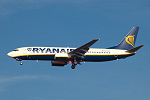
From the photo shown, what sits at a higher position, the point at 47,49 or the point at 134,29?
the point at 134,29

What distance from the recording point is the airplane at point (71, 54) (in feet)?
285

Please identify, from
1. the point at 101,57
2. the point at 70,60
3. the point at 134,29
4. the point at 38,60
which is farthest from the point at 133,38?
the point at 38,60

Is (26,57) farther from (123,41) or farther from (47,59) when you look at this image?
(123,41)

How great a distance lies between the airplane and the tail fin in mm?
1275

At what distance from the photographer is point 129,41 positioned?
96938 mm

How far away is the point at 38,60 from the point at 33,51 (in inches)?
97.4

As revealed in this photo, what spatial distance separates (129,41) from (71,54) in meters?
18.1

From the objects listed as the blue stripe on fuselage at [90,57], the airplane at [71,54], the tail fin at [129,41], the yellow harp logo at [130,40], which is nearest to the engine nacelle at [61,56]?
the airplane at [71,54]

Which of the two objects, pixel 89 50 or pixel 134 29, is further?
pixel 134 29

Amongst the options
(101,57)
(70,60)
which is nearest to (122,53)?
(101,57)

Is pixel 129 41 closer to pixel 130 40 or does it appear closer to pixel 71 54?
pixel 130 40

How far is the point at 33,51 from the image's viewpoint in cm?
8750

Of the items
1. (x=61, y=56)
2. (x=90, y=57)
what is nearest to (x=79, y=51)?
(x=90, y=57)

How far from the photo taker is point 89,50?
9044 centimetres
